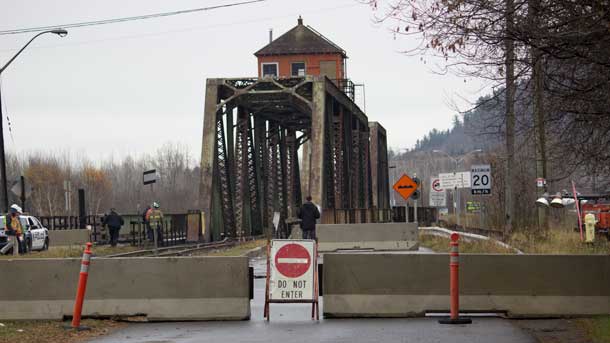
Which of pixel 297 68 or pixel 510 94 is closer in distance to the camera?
pixel 510 94

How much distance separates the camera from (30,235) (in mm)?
34656

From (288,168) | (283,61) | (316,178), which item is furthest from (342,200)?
(283,61)

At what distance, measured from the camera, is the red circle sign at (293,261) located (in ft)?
46.5

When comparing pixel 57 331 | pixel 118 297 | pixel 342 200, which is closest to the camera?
pixel 57 331

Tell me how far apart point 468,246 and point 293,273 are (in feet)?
45.1

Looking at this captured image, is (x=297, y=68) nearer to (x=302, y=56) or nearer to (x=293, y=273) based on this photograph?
(x=302, y=56)

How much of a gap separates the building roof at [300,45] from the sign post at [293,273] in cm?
4558

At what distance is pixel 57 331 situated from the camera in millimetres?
13320

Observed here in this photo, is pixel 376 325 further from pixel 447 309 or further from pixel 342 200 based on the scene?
pixel 342 200

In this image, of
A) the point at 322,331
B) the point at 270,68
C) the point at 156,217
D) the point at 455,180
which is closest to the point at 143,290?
the point at 322,331

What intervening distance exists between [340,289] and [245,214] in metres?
30.4

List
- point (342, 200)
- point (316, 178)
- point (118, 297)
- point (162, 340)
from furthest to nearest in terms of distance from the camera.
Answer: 1. point (342, 200)
2. point (316, 178)
3. point (118, 297)
4. point (162, 340)

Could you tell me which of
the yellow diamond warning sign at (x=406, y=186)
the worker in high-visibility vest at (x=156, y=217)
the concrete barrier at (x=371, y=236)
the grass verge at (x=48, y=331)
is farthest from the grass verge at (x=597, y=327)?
the yellow diamond warning sign at (x=406, y=186)

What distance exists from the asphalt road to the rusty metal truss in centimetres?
2242
